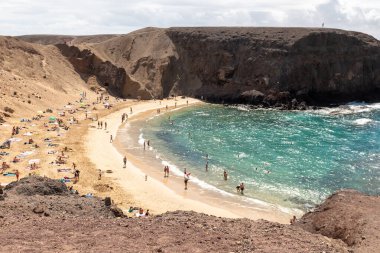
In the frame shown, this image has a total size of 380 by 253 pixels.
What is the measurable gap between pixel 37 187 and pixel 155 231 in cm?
818

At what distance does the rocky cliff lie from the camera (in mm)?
78500

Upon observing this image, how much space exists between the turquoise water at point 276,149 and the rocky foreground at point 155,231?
12.2m

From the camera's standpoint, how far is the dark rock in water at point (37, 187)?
19375mm

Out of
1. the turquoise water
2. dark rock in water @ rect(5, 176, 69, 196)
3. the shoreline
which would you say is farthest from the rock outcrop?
dark rock in water @ rect(5, 176, 69, 196)

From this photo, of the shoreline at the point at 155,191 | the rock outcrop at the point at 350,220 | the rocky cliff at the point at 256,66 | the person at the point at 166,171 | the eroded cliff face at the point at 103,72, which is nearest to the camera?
the rock outcrop at the point at 350,220

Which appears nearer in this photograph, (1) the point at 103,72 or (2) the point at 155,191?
(2) the point at 155,191

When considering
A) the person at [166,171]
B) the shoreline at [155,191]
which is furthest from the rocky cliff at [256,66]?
the person at [166,171]

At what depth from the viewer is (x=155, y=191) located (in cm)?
3156

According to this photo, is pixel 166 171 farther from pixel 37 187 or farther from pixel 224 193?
pixel 37 187

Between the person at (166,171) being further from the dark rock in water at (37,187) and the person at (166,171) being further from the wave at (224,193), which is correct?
the dark rock in water at (37,187)

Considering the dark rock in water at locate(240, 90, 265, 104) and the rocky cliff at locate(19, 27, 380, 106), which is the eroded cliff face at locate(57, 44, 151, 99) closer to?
the rocky cliff at locate(19, 27, 380, 106)

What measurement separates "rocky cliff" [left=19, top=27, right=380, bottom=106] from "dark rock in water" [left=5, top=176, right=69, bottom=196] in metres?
58.3

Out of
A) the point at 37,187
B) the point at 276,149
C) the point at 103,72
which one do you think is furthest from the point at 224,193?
the point at 103,72

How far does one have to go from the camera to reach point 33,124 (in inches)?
1937
